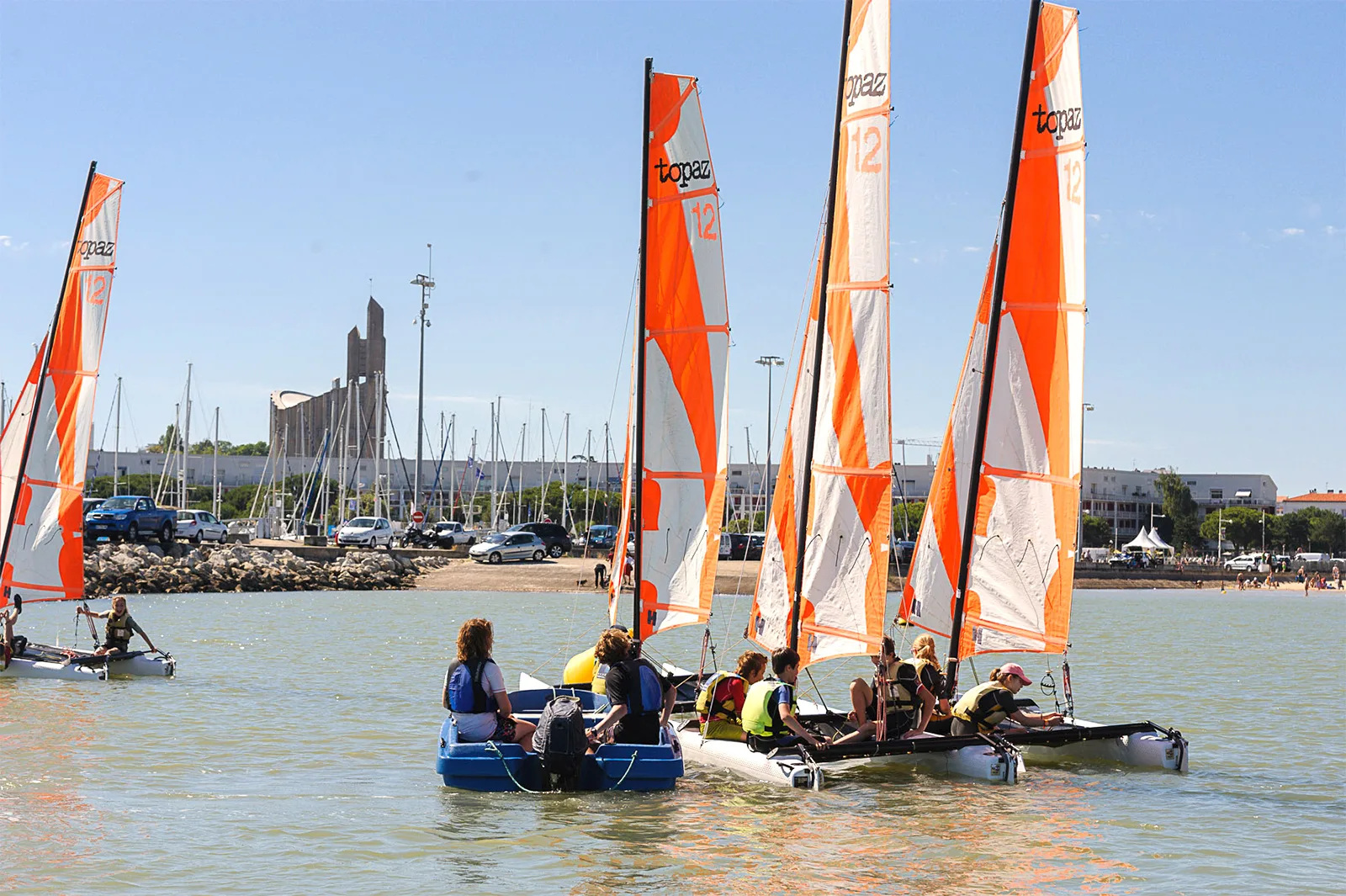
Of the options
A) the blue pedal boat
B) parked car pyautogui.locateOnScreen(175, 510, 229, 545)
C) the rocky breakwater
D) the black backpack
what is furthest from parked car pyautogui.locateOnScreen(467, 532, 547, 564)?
the black backpack

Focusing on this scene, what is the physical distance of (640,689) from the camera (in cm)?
1242

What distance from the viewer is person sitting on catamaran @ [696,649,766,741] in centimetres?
1358

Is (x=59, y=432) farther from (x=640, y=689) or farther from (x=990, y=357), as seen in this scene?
(x=990, y=357)

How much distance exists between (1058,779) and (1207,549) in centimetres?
12776

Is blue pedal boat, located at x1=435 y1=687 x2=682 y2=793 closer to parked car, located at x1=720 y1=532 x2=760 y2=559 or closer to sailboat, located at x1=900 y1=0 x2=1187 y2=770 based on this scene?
sailboat, located at x1=900 y1=0 x2=1187 y2=770

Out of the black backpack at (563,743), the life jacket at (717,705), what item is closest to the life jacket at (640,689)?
the black backpack at (563,743)

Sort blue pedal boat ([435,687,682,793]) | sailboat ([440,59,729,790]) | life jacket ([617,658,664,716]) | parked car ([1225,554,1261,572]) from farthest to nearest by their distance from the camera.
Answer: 1. parked car ([1225,554,1261,572])
2. sailboat ([440,59,729,790])
3. life jacket ([617,658,664,716])
4. blue pedal boat ([435,687,682,793])

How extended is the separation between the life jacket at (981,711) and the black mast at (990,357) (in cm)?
35

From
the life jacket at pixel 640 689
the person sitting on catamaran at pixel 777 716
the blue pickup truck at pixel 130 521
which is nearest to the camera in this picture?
the life jacket at pixel 640 689

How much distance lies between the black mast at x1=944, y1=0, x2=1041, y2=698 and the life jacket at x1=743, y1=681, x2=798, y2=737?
6.40 feet

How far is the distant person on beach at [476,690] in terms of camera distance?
39.6 ft

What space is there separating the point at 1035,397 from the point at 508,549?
47451 mm

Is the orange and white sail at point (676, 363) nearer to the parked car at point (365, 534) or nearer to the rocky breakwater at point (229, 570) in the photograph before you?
the rocky breakwater at point (229, 570)

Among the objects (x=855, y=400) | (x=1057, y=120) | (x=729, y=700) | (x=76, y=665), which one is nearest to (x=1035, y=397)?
(x=855, y=400)
